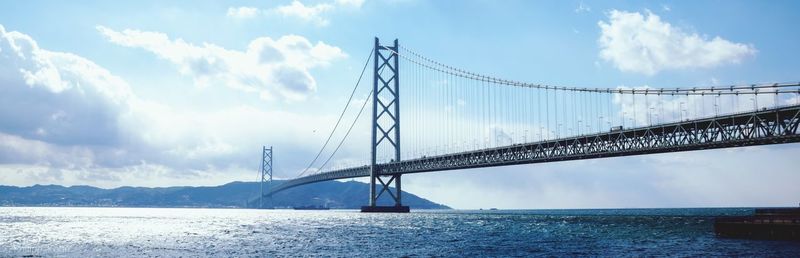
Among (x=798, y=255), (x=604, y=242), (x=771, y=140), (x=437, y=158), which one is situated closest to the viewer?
(x=798, y=255)

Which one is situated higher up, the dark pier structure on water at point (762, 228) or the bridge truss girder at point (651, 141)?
the bridge truss girder at point (651, 141)

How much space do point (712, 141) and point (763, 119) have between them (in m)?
5.85

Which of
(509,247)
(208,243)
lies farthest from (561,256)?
(208,243)

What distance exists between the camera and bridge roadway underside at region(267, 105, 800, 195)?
6112 cm

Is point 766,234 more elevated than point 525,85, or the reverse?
point 525,85

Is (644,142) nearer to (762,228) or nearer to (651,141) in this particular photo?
(651,141)

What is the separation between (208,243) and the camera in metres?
→ 48.7

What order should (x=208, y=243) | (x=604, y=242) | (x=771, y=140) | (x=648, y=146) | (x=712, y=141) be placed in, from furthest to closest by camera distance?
(x=648, y=146) < (x=712, y=141) < (x=771, y=140) < (x=208, y=243) < (x=604, y=242)

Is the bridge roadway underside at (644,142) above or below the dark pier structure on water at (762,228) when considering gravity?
above

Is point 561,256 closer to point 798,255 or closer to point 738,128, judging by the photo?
point 798,255

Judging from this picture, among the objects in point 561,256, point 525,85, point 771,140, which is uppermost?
point 525,85

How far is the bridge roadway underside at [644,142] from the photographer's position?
201 feet

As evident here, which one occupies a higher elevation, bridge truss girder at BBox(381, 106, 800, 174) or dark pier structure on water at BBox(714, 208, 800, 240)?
bridge truss girder at BBox(381, 106, 800, 174)

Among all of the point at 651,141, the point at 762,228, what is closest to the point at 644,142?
the point at 651,141
